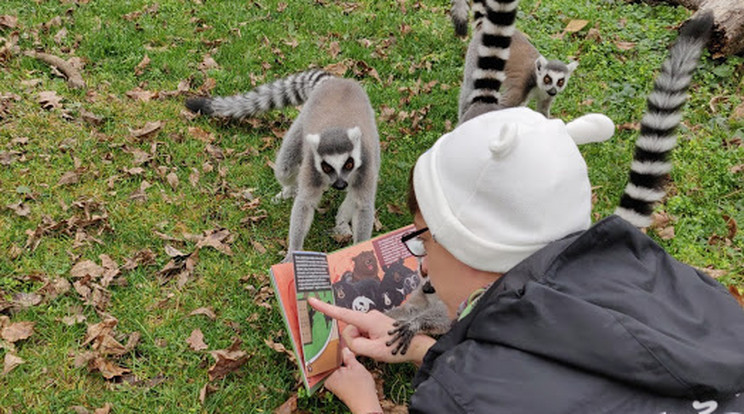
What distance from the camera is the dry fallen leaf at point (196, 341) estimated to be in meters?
3.24

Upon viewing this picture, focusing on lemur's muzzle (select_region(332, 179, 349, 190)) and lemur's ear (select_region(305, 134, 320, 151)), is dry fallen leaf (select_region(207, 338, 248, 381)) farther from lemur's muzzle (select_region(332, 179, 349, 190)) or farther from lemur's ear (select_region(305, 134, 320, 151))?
lemur's ear (select_region(305, 134, 320, 151))

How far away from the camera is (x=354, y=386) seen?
105 inches

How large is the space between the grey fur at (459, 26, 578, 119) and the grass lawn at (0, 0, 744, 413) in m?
0.40

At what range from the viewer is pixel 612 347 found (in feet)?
4.29

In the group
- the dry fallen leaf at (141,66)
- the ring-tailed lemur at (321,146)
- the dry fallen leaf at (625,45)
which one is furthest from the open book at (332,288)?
the dry fallen leaf at (625,45)

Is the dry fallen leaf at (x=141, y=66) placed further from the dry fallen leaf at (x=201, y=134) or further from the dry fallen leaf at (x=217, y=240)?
the dry fallen leaf at (x=217, y=240)

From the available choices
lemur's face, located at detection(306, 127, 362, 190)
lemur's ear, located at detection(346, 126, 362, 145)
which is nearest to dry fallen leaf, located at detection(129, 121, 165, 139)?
lemur's face, located at detection(306, 127, 362, 190)

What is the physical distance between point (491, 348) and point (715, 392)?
1.74 feet

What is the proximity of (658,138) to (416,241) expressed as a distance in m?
1.83

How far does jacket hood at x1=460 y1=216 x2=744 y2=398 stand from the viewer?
1.31m

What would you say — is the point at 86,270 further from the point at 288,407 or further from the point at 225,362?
the point at 288,407

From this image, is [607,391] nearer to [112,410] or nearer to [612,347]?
[612,347]

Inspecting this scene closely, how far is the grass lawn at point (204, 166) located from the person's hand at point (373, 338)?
0.72 meters

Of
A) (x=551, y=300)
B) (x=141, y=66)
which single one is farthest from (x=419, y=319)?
(x=141, y=66)
